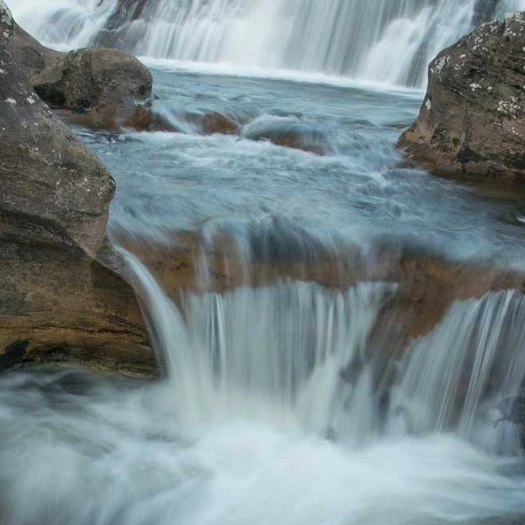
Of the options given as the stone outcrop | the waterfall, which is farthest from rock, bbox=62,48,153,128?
the waterfall

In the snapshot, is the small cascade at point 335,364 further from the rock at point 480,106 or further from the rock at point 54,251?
the rock at point 480,106

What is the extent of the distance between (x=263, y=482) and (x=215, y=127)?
188 inches

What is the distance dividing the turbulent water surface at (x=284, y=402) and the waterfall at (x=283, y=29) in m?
7.31

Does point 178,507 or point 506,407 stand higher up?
point 506,407

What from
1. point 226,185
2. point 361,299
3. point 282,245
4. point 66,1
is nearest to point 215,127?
point 226,185

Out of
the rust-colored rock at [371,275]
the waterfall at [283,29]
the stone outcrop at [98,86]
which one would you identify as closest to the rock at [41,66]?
the stone outcrop at [98,86]

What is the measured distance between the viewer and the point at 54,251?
4.50 meters

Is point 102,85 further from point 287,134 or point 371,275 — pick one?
point 371,275

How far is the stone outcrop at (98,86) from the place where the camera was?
829cm

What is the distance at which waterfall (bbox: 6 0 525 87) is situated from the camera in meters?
12.9

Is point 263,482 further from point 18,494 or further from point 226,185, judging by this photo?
point 226,185

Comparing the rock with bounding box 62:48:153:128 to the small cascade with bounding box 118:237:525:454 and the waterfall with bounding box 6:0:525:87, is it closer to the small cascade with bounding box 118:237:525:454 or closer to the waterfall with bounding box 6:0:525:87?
the small cascade with bounding box 118:237:525:454

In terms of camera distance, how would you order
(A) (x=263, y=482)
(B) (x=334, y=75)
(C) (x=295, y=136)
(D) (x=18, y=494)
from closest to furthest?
1. (D) (x=18, y=494)
2. (A) (x=263, y=482)
3. (C) (x=295, y=136)
4. (B) (x=334, y=75)

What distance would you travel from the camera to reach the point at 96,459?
4.38 metres
